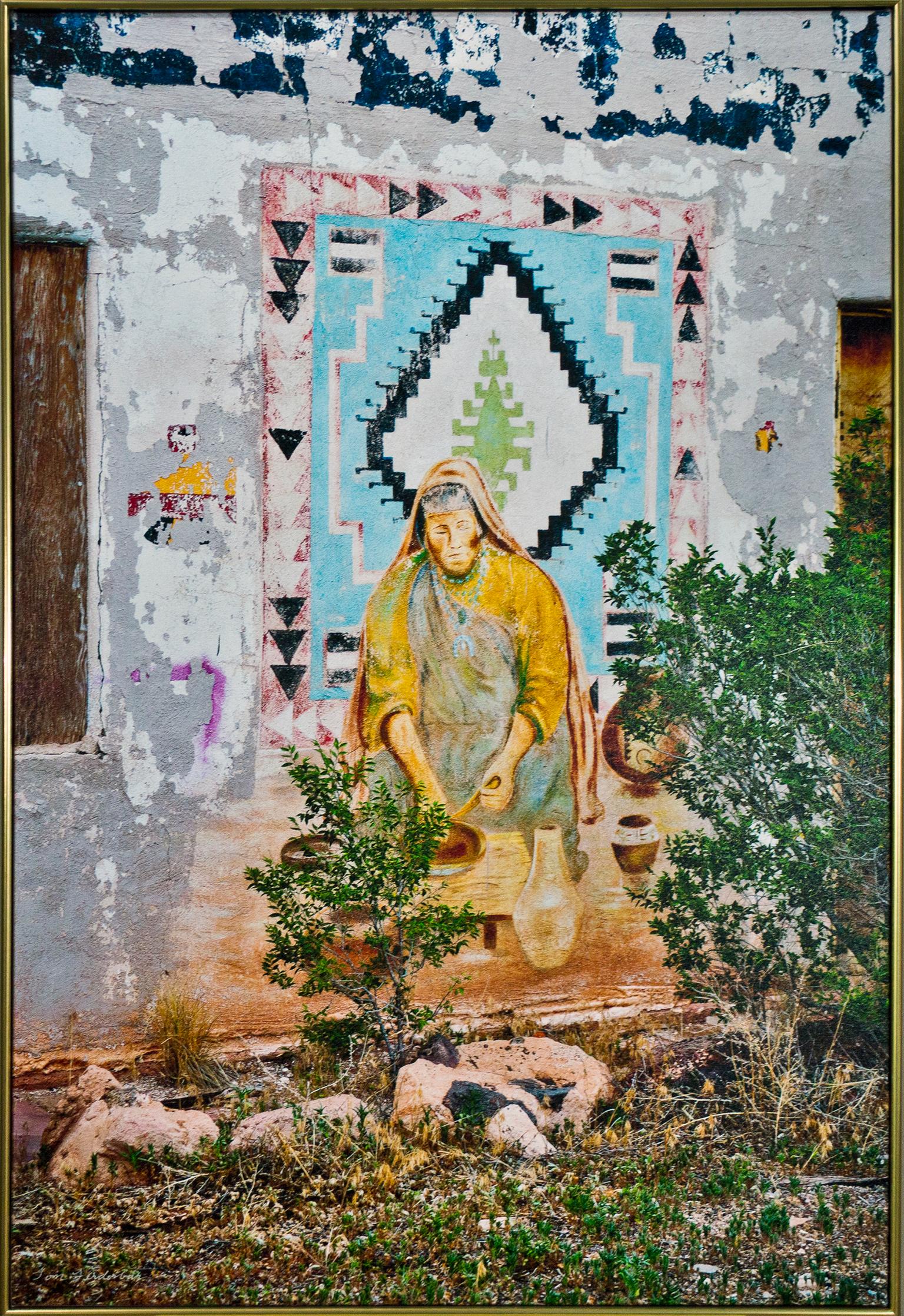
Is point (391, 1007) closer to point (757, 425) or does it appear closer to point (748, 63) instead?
point (757, 425)

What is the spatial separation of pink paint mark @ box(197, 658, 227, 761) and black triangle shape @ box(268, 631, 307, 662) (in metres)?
0.15

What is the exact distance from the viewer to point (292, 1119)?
8.25ft

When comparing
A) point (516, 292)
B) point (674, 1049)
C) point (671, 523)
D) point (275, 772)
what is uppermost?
point (516, 292)

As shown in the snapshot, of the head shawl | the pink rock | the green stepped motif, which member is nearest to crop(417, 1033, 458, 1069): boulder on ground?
the pink rock

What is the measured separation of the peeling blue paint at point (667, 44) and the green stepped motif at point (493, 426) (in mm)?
801

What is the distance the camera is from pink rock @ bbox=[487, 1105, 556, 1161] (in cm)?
251

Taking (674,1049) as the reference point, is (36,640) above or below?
above

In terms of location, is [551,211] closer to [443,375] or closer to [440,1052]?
[443,375]

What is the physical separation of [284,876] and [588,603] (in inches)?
40.5

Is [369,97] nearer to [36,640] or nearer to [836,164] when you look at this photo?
[836,164]

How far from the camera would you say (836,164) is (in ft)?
8.64

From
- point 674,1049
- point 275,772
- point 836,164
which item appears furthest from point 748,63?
point 674,1049

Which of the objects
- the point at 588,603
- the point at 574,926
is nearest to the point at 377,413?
the point at 588,603

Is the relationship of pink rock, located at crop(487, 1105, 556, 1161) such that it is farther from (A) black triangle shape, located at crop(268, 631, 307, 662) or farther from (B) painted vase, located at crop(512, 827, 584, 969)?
(A) black triangle shape, located at crop(268, 631, 307, 662)
